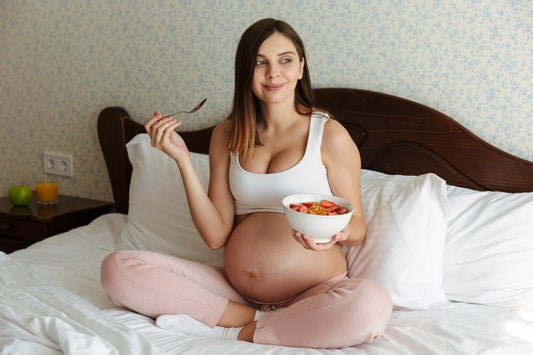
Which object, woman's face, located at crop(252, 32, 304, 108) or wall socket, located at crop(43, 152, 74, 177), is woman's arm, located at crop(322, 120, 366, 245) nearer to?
woman's face, located at crop(252, 32, 304, 108)

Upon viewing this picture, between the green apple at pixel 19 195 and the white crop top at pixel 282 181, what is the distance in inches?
47.7

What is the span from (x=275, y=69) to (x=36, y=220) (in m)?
1.28

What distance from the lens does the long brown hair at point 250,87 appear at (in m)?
1.50

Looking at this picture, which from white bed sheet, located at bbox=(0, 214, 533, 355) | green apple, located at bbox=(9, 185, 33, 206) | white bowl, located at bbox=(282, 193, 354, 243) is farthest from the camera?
green apple, located at bbox=(9, 185, 33, 206)

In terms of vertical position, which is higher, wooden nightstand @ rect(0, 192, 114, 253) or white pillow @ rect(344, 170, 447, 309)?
white pillow @ rect(344, 170, 447, 309)

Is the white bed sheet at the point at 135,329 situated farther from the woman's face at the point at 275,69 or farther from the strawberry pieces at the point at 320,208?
the woman's face at the point at 275,69

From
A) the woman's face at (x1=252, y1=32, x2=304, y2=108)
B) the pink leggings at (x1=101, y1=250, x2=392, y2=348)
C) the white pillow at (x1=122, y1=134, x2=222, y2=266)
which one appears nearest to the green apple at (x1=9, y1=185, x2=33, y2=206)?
the white pillow at (x1=122, y1=134, x2=222, y2=266)

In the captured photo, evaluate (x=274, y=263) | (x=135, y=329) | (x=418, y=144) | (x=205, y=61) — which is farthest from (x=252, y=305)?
(x=205, y=61)

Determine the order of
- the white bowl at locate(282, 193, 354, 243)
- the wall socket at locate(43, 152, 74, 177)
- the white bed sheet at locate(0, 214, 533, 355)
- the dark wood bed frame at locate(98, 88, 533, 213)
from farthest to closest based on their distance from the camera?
1. the wall socket at locate(43, 152, 74, 177)
2. the dark wood bed frame at locate(98, 88, 533, 213)
3. the white bowl at locate(282, 193, 354, 243)
4. the white bed sheet at locate(0, 214, 533, 355)

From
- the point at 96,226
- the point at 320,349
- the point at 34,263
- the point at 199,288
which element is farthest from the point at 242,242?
the point at 96,226

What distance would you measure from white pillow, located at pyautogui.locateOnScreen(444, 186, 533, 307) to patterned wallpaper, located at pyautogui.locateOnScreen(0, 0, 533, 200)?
0.27 meters

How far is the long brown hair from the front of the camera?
59.2 inches

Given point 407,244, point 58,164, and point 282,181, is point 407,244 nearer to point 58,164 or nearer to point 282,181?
point 282,181

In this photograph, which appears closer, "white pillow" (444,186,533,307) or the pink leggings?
the pink leggings
